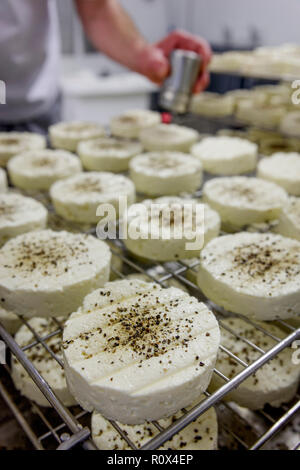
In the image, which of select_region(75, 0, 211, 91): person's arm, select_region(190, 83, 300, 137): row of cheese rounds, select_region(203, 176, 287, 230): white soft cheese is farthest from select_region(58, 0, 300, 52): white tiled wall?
select_region(203, 176, 287, 230): white soft cheese

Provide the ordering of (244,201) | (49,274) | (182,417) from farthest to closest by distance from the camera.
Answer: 1. (244,201)
2. (49,274)
3. (182,417)

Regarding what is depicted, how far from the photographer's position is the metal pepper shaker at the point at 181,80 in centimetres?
236

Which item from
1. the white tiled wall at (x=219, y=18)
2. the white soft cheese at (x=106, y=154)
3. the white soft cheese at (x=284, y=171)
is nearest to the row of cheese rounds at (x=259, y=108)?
the white soft cheese at (x=284, y=171)

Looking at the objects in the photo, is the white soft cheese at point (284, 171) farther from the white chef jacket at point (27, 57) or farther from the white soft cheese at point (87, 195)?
the white chef jacket at point (27, 57)

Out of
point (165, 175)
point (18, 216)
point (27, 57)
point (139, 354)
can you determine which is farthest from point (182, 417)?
point (27, 57)

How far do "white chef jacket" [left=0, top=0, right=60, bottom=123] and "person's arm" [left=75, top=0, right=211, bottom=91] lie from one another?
0.30 meters

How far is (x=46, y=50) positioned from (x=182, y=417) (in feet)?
8.46

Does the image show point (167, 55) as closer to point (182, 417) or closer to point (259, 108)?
point (259, 108)

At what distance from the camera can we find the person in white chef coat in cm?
241

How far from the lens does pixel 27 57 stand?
2.52m

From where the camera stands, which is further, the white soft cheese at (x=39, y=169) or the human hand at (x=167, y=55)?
the human hand at (x=167, y=55)

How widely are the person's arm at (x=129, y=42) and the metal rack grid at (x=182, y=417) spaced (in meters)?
1.28

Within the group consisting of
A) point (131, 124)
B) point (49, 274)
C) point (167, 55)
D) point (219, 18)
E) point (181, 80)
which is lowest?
point (49, 274)

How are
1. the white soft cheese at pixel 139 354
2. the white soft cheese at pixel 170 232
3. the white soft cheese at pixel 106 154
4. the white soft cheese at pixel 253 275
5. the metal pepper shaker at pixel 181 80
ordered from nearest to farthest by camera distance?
1. the white soft cheese at pixel 139 354
2. the white soft cheese at pixel 253 275
3. the white soft cheese at pixel 170 232
4. the white soft cheese at pixel 106 154
5. the metal pepper shaker at pixel 181 80
